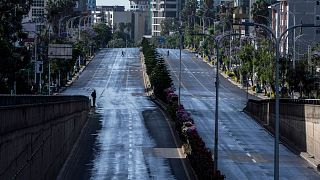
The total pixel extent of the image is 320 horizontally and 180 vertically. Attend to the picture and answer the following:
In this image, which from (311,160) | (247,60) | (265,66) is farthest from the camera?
(247,60)

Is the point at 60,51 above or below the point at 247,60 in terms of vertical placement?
above

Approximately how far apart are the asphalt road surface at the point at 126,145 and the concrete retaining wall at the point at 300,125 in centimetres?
840

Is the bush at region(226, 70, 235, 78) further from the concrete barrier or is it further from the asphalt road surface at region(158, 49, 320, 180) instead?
the concrete barrier

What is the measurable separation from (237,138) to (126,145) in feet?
36.2

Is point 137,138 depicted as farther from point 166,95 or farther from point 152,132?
point 166,95

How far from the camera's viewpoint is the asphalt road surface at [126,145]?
48719mm

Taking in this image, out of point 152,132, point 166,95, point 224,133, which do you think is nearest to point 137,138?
point 152,132

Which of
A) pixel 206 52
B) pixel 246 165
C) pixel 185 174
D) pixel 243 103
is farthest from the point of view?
pixel 206 52

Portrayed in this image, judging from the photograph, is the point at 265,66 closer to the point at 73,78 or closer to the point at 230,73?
the point at 230,73

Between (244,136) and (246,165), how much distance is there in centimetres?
1759

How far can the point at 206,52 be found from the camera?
19212 cm

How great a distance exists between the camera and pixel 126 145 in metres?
62.0

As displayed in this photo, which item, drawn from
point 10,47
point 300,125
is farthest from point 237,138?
point 10,47

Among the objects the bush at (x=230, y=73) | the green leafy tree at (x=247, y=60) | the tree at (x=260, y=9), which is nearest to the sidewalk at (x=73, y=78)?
the bush at (x=230, y=73)
